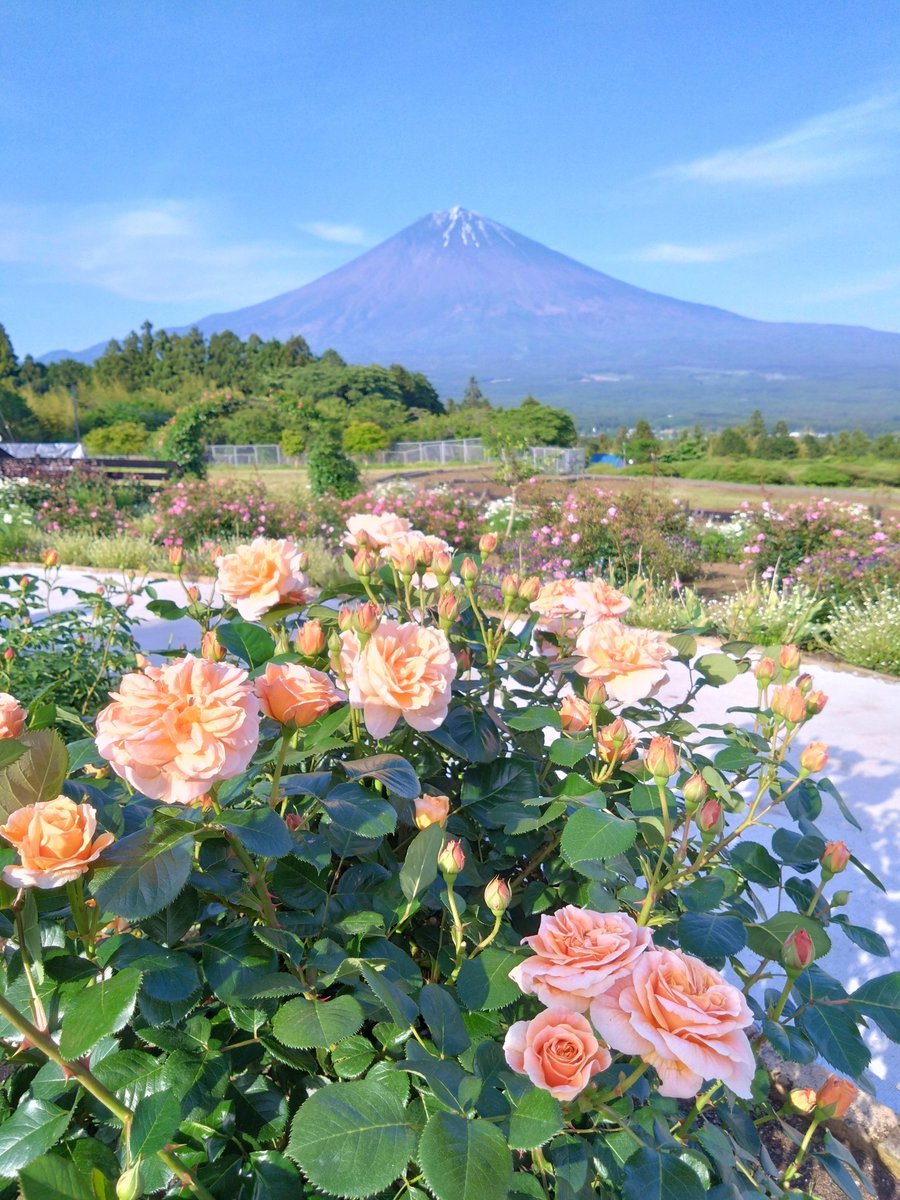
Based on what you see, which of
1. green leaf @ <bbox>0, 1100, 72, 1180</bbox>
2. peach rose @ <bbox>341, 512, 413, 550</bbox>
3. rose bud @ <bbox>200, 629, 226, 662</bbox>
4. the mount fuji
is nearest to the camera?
green leaf @ <bbox>0, 1100, 72, 1180</bbox>

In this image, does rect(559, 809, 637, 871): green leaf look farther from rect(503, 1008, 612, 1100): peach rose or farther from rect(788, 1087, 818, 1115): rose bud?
rect(788, 1087, 818, 1115): rose bud

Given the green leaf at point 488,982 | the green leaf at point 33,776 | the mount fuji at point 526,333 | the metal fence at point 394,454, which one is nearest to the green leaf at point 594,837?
the green leaf at point 488,982

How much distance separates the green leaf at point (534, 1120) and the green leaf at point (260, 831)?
0.26 metres

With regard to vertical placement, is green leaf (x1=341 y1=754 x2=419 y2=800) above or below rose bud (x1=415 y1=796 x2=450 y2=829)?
above

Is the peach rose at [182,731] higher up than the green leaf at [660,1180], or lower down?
higher up

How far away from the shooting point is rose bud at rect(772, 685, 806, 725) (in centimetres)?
88

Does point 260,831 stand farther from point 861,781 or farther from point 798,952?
point 861,781

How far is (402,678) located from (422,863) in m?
0.18

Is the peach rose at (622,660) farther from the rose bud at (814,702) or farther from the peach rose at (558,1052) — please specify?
the peach rose at (558,1052)

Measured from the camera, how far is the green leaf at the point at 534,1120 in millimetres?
539

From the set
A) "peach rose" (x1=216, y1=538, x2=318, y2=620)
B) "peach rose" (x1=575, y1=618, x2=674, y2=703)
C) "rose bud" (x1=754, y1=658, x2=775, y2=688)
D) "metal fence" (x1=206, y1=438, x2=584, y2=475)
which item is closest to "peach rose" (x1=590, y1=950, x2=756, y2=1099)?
"peach rose" (x1=575, y1=618, x2=674, y2=703)

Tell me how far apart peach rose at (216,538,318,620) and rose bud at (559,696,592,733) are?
405 mm

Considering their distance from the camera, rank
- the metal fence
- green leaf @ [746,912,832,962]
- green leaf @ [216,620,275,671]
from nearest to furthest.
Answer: green leaf @ [746,912,832,962]
green leaf @ [216,620,275,671]
the metal fence

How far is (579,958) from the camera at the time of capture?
1.94ft
